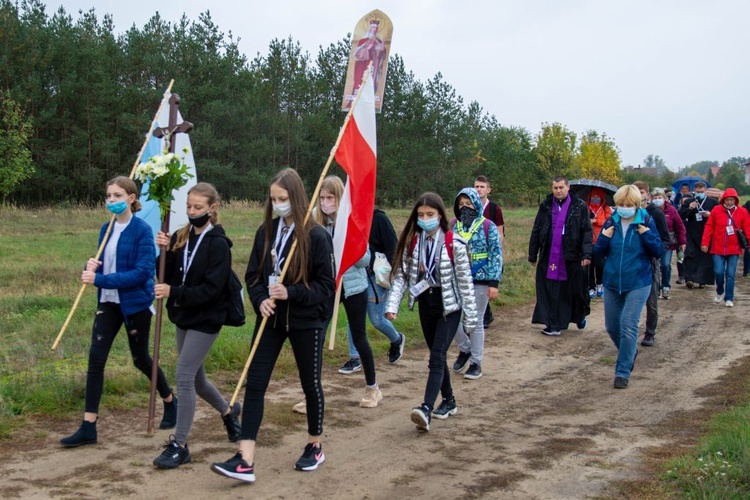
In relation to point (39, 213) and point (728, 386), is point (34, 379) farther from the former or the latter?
point (39, 213)

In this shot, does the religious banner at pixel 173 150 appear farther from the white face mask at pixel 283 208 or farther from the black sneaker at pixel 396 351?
the black sneaker at pixel 396 351

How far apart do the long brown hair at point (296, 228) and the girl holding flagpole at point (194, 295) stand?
1.00 ft

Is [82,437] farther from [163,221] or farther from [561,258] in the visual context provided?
[561,258]

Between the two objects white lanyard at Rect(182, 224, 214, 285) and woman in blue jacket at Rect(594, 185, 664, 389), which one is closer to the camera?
white lanyard at Rect(182, 224, 214, 285)

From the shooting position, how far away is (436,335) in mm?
6273

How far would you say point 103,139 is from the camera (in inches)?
1455

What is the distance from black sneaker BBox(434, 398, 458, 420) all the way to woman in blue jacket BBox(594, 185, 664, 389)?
82.6 inches

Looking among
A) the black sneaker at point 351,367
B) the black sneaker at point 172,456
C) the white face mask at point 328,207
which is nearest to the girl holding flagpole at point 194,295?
the black sneaker at point 172,456

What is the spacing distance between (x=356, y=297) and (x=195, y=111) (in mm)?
34492

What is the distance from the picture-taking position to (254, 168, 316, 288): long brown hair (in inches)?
192

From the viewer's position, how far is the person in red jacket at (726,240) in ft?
42.0

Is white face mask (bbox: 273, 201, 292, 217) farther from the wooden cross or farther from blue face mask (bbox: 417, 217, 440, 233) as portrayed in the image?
A: blue face mask (bbox: 417, 217, 440, 233)

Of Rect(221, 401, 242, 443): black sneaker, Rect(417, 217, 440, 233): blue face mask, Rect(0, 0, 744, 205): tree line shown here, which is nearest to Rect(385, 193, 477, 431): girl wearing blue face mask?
Rect(417, 217, 440, 233): blue face mask

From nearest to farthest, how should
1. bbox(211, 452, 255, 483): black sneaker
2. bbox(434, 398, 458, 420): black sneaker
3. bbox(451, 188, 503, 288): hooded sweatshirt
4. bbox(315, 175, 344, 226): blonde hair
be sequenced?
bbox(211, 452, 255, 483): black sneaker
bbox(434, 398, 458, 420): black sneaker
bbox(315, 175, 344, 226): blonde hair
bbox(451, 188, 503, 288): hooded sweatshirt
